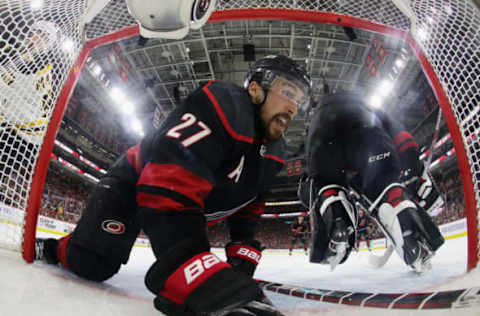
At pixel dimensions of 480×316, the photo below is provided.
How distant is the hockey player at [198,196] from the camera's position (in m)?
0.40

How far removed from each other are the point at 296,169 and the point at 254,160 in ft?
25.9

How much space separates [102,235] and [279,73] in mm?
730

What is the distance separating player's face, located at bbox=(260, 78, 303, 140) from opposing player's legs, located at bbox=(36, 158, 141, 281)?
1.50 ft

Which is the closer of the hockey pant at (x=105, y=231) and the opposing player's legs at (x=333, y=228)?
the hockey pant at (x=105, y=231)

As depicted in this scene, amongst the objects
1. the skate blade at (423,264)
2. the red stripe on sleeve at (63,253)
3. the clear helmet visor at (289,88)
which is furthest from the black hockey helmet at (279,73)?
the red stripe on sleeve at (63,253)

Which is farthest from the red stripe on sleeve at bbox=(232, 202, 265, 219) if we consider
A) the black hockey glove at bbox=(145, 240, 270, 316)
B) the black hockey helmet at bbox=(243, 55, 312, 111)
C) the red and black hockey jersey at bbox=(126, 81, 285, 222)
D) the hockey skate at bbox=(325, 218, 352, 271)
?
the black hockey glove at bbox=(145, 240, 270, 316)

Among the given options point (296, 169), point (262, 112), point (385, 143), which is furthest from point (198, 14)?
point (296, 169)

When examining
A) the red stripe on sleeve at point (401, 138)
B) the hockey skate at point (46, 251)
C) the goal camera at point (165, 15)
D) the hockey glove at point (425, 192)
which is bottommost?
the hockey skate at point (46, 251)

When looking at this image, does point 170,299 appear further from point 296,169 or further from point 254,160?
point 296,169

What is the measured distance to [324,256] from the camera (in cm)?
105

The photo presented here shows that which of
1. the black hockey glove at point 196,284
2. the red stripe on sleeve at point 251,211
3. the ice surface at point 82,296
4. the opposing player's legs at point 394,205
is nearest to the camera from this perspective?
the black hockey glove at point 196,284

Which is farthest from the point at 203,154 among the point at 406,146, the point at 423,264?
the point at 406,146

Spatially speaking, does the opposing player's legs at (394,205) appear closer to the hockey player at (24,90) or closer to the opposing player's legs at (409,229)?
the opposing player's legs at (409,229)

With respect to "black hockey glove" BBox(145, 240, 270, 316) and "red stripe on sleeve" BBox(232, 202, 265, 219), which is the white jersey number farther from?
"red stripe on sleeve" BBox(232, 202, 265, 219)
